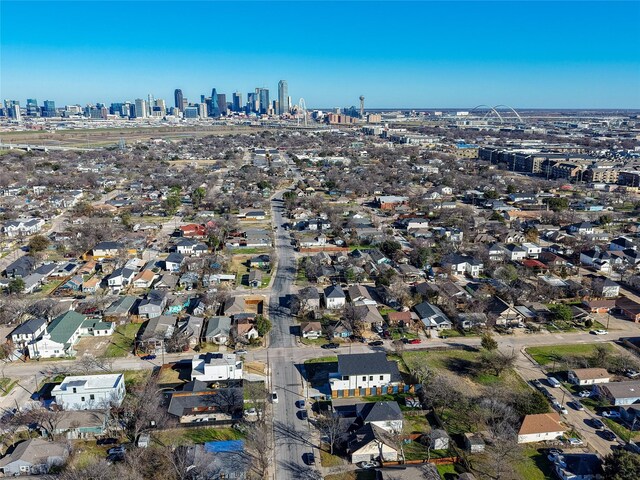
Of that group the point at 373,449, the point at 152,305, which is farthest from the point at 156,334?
the point at 373,449

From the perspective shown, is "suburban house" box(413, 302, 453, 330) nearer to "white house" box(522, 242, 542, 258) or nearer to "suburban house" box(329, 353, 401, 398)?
"suburban house" box(329, 353, 401, 398)

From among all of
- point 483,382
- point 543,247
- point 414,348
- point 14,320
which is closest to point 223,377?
point 414,348

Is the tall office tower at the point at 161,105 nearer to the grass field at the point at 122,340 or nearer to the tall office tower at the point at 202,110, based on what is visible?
the tall office tower at the point at 202,110

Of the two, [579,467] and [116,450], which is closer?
[579,467]

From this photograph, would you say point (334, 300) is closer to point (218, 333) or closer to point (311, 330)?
point (311, 330)

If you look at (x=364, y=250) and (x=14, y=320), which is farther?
(x=364, y=250)

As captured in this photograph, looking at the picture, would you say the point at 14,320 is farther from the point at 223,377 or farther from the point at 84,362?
the point at 223,377

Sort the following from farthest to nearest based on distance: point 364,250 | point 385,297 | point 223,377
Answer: point 364,250
point 385,297
point 223,377
